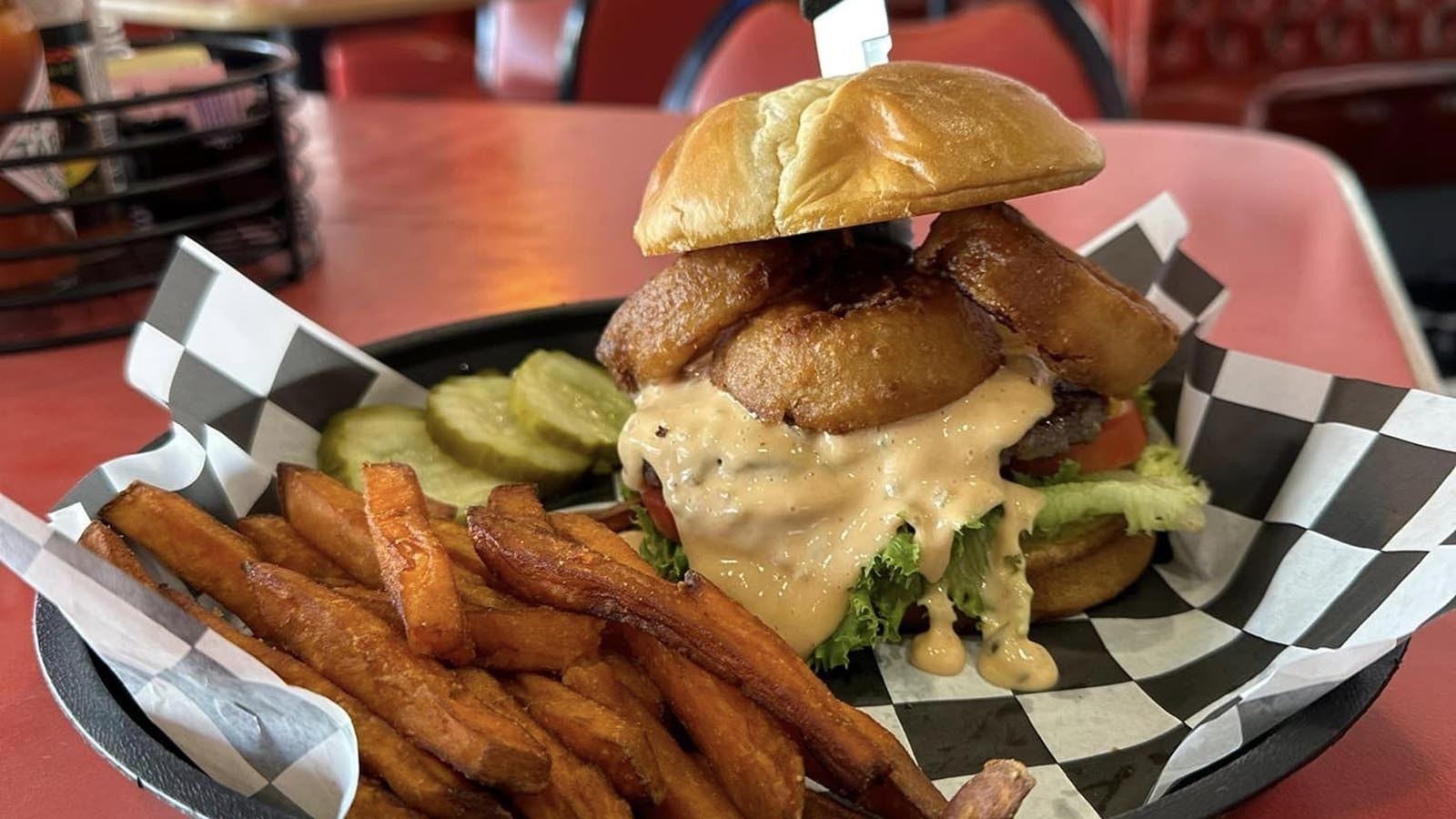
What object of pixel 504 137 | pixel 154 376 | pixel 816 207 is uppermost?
pixel 816 207

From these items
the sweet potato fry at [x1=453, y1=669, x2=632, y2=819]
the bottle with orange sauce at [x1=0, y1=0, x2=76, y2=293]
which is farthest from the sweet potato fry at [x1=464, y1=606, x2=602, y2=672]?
the bottle with orange sauce at [x1=0, y1=0, x2=76, y2=293]

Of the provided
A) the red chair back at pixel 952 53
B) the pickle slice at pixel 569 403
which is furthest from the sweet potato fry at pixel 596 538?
the red chair back at pixel 952 53

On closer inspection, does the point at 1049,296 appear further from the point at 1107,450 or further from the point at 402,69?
the point at 402,69

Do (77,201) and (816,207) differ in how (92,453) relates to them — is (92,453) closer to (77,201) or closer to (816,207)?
(77,201)

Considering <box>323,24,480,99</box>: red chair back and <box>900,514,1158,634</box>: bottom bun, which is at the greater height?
<box>900,514,1158,634</box>: bottom bun

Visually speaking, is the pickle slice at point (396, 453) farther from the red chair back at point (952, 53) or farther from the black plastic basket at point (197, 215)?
the red chair back at point (952, 53)

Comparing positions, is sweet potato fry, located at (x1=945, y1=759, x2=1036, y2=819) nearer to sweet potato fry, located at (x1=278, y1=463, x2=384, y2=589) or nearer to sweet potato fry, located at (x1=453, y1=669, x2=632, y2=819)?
sweet potato fry, located at (x1=453, y1=669, x2=632, y2=819)

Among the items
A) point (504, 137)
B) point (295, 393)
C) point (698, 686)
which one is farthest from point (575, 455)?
point (504, 137)
